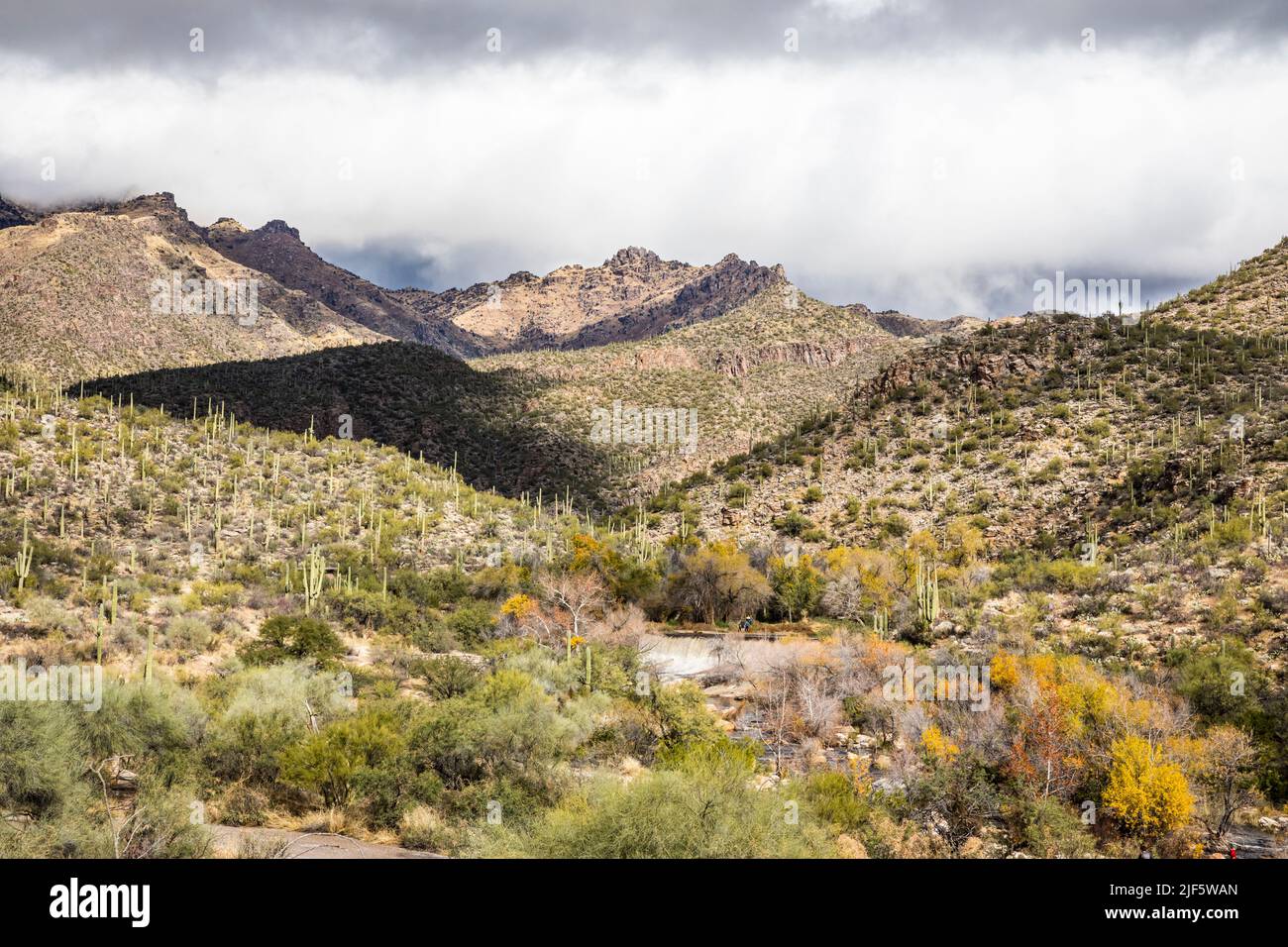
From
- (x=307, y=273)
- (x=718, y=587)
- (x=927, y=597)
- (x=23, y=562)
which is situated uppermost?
(x=307, y=273)

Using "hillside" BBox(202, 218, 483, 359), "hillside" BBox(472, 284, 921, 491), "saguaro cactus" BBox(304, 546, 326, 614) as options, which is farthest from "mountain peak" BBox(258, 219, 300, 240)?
"saguaro cactus" BBox(304, 546, 326, 614)

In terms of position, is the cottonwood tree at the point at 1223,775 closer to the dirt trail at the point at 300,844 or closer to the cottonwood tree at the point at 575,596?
the dirt trail at the point at 300,844

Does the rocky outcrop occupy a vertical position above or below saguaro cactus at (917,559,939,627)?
above

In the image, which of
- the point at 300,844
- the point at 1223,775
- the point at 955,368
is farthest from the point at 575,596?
the point at 955,368

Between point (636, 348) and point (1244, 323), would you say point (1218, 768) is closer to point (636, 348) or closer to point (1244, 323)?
point (1244, 323)

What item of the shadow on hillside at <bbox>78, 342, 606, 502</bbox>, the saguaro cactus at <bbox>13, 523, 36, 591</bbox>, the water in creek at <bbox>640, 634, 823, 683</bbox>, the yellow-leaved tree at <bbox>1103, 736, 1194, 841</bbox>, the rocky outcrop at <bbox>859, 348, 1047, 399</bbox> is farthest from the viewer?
the shadow on hillside at <bbox>78, 342, 606, 502</bbox>

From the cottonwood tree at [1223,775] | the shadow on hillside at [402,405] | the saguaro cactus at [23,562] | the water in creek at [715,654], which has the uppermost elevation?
the shadow on hillside at [402,405]

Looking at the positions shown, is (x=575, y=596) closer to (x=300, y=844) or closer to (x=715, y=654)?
(x=715, y=654)

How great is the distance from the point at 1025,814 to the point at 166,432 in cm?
4252

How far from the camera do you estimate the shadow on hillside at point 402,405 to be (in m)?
59.6

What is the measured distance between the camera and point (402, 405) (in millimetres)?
69062

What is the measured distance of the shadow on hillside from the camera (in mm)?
59594

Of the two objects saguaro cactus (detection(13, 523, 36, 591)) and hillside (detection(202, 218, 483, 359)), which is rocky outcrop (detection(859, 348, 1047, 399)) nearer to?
saguaro cactus (detection(13, 523, 36, 591))

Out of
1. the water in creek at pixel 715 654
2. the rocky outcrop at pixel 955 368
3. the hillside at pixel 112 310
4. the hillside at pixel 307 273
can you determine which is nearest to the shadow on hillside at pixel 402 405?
the rocky outcrop at pixel 955 368
